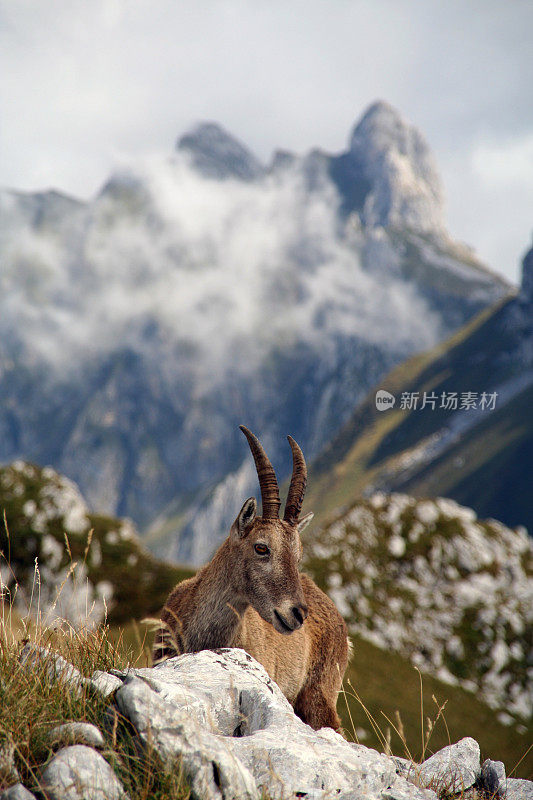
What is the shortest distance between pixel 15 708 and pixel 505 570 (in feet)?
112

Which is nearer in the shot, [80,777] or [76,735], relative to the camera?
[80,777]

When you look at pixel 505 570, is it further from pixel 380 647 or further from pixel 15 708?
pixel 15 708

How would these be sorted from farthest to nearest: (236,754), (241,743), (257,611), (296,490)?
(296,490), (257,611), (241,743), (236,754)

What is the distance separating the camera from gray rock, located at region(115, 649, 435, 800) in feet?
17.6

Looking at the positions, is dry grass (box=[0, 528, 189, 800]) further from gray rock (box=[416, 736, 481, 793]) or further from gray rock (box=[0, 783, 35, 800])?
gray rock (box=[416, 736, 481, 793])

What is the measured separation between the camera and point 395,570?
3209 centimetres

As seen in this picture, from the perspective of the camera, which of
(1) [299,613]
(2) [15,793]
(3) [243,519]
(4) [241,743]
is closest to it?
(2) [15,793]

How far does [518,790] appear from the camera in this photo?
7.46 metres

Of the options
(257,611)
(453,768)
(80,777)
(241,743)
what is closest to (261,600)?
(257,611)

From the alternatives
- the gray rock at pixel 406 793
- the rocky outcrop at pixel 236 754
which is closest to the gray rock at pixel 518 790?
the rocky outcrop at pixel 236 754

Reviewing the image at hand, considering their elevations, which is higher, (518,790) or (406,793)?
(518,790)

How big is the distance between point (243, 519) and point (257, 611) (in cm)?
156

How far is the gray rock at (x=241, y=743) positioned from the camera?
538 cm

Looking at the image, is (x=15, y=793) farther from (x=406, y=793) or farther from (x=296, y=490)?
(x=296, y=490)
